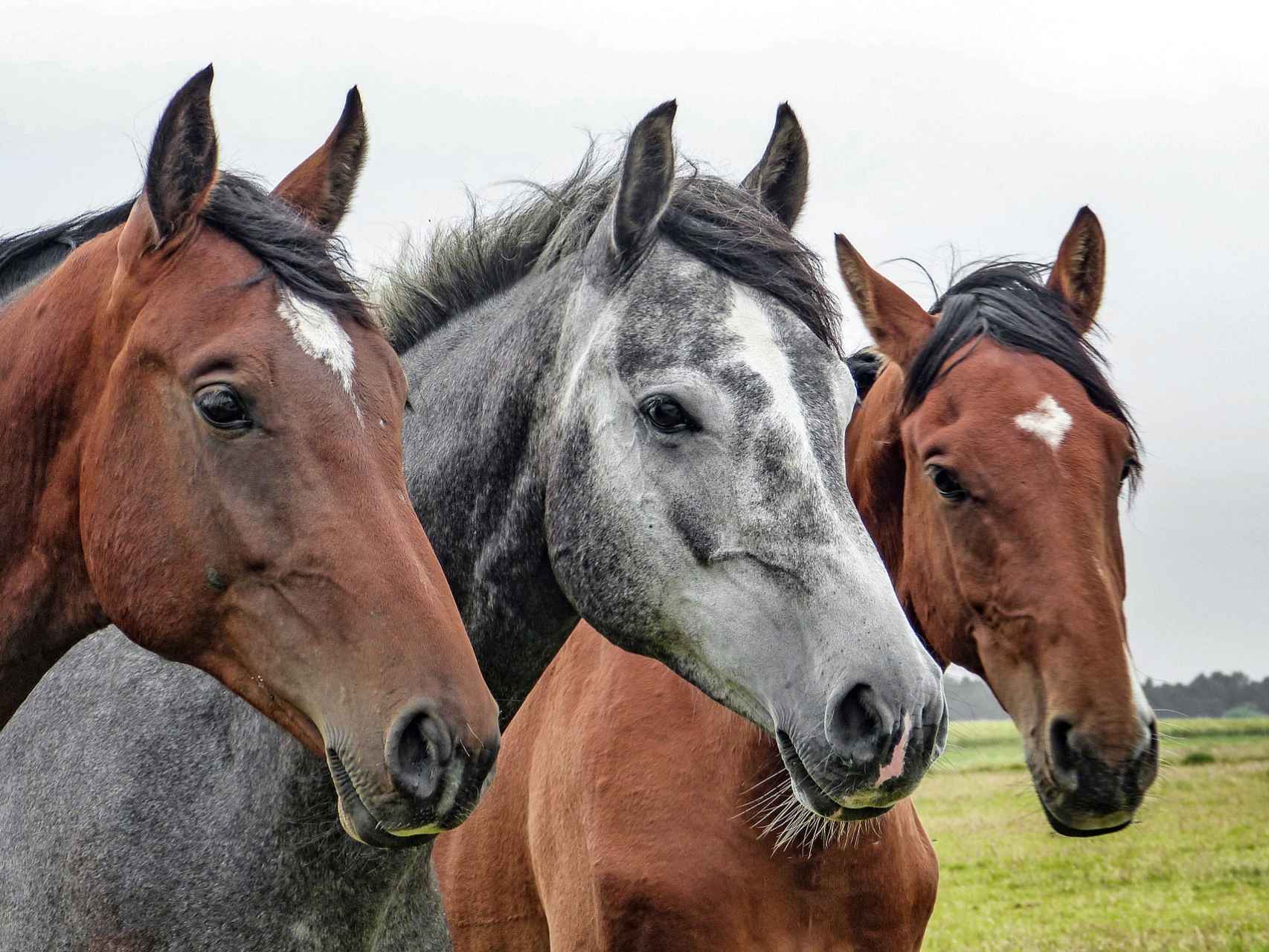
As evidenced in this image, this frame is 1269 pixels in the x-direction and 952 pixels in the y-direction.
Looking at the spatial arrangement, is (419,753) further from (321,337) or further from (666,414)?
(666,414)

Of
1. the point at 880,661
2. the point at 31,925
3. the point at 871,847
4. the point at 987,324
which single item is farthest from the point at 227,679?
the point at 987,324

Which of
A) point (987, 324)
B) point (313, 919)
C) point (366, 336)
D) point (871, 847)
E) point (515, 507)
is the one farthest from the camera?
point (987, 324)

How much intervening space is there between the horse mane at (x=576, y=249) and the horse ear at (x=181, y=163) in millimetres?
1312

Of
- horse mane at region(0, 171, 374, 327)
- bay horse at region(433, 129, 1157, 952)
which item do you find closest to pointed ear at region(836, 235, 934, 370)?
bay horse at region(433, 129, 1157, 952)

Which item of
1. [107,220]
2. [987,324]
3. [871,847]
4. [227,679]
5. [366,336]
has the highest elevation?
[107,220]

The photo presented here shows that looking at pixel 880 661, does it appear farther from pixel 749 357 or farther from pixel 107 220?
pixel 107 220

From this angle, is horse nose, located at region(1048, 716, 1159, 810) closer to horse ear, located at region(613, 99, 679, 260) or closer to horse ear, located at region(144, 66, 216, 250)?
horse ear, located at region(613, 99, 679, 260)

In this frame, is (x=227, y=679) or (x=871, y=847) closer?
(x=227, y=679)

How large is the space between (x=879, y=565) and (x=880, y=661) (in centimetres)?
35

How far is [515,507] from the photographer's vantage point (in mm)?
3828

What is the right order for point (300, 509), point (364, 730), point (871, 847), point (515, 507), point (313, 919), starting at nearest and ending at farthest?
1. point (364, 730)
2. point (300, 509)
3. point (313, 919)
4. point (515, 507)
5. point (871, 847)

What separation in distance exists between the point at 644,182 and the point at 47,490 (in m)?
1.86

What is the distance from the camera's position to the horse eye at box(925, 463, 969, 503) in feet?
15.4

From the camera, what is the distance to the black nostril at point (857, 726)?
3.01 m
